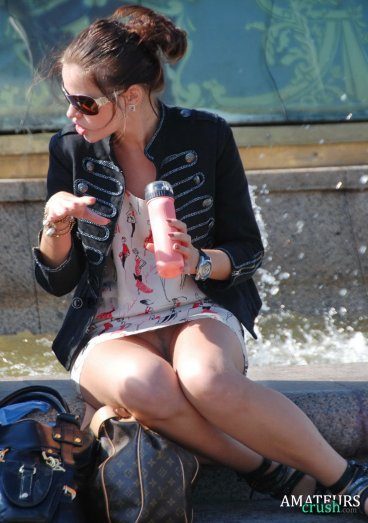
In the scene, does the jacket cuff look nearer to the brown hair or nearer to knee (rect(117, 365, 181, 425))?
knee (rect(117, 365, 181, 425))

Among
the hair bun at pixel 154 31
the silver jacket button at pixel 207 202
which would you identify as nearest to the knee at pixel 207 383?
the silver jacket button at pixel 207 202

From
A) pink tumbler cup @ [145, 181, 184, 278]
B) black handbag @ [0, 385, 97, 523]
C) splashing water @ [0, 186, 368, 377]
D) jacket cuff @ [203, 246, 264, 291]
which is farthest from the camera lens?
splashing water @ [0, 186, 368, 377]

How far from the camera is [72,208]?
3.00 meters

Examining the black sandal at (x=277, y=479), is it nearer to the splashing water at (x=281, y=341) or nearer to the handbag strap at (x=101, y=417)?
the handbag strap at (x=101, y=417)

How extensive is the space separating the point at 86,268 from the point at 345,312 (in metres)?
2.65

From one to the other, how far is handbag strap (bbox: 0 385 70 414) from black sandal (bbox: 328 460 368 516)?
2.66 feet

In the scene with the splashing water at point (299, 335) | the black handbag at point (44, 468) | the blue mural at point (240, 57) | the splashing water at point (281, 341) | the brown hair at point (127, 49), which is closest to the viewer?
the black handbag at point (44, 468)

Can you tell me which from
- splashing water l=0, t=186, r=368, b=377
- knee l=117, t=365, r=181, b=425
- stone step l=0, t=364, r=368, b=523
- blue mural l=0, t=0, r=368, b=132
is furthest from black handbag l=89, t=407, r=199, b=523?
blue mural l=0, t=0, r=368, b=132

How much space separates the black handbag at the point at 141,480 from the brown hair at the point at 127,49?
1.04 meters

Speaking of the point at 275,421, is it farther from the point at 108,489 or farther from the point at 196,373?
the point at 108,489

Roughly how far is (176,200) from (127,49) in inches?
19.6

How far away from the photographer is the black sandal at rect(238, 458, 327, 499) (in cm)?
312

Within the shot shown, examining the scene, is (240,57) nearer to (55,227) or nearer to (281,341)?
(281,341)

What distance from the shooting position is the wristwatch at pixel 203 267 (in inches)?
124
